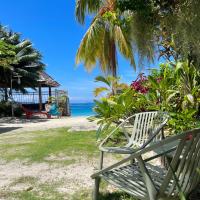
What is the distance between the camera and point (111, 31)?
14.4 meters

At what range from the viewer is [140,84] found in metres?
7.44

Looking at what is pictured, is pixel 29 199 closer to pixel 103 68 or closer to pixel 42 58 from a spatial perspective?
pixel 103 68

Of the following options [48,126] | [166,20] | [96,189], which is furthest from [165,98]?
[48,126]

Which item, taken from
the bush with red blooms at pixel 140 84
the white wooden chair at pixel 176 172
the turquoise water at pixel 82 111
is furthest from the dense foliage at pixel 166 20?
the turquoise water at pixel 82 111

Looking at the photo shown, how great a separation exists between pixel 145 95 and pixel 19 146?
3.15 metres

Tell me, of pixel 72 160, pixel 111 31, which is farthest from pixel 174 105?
pixel 111 31

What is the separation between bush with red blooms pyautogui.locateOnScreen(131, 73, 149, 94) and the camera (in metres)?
7.34

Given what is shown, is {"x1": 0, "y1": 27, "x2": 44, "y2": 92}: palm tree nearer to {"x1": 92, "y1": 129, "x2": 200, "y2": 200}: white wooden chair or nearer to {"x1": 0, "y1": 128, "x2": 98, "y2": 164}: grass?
{"x1": 0, "y1": 128, "x2": 98, "y2": 164}: grass

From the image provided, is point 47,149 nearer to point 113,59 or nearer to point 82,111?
point 113,59

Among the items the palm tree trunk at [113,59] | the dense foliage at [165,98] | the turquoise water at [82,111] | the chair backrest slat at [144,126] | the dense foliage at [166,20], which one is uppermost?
the palm tree trunk at [113,59]

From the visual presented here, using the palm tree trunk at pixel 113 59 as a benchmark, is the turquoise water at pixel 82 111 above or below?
below

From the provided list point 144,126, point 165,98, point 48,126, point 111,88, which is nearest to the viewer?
point 144,126

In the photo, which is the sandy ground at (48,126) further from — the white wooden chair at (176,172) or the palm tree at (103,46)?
the white wooden chair at (176,172)

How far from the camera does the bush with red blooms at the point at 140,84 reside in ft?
24.1
